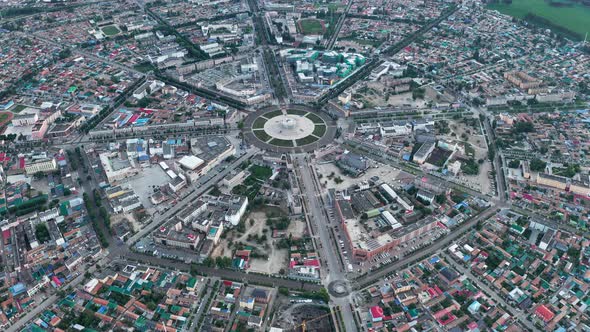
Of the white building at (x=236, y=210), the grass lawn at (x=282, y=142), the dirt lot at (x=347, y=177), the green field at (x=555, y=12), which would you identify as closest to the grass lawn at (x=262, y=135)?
the grass lawn at (x=282, y=142)

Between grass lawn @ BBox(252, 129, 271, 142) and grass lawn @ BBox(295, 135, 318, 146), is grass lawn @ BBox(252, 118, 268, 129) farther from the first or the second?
grass lawn @ BBox(295, 135, 318, 146)

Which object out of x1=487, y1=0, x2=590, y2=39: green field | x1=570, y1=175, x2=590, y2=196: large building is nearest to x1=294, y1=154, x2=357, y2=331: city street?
x1=570, y1=175, x2=590, y2=196: large building

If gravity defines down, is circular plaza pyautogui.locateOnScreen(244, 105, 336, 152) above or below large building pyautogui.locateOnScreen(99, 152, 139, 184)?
above

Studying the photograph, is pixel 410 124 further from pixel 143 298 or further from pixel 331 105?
pixel 143 298

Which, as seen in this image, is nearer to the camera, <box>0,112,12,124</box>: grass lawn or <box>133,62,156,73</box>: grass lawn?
<box>0,112,12,124</box>: grass lawn

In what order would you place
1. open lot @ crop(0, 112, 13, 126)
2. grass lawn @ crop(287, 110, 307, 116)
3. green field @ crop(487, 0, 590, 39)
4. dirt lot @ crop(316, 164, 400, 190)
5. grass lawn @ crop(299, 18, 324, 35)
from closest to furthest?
dirt lot @ crop(316, 164, 400, 190) → open lot @ crop(0, 112, 13, 126) → grass lawn @ crop(287, 110, 307, 116) → grass lawn @ crop(299, 18, 324, 35) → green field @ crop(487, 0, 590, 39)

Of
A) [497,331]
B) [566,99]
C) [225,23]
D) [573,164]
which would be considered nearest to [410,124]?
[573,164]

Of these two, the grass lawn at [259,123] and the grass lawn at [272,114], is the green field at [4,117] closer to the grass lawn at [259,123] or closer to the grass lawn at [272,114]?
the grass lawn at [259,123]
